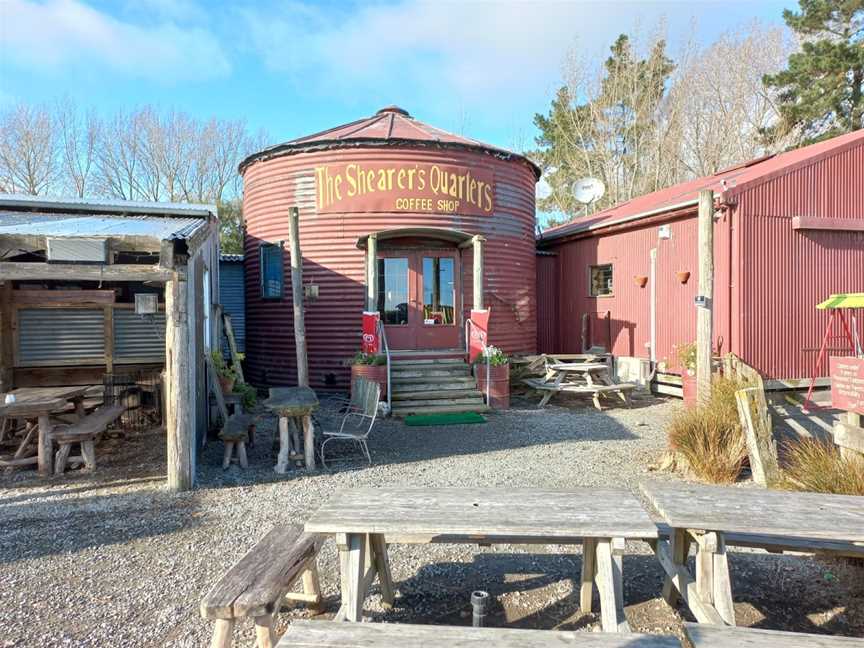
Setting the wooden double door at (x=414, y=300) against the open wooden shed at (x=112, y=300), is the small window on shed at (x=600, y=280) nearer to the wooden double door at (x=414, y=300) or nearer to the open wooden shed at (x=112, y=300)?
the wooden double door at (x=414, y=300)

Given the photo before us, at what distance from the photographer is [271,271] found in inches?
485

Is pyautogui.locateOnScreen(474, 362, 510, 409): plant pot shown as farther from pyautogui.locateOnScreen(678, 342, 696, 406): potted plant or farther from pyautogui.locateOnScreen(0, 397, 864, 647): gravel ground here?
pyautogui.locateOnScreen(0, 397, 864, 647): gravel ground

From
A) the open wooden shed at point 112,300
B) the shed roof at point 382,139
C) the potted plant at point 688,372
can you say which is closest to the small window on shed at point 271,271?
the open wooden shed at point 112,300

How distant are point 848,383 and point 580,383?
574 cm

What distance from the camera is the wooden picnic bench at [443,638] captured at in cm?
214

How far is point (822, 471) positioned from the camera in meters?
4.41

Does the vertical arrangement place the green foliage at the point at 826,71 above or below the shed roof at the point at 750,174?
above

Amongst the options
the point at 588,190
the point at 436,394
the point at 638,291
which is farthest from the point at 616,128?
the point at 436,394

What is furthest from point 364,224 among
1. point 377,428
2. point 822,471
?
point 822,471

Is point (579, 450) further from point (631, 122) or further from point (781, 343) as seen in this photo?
point (631, 122)

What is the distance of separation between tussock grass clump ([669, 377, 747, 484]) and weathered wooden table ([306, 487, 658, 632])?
3201 millimetres

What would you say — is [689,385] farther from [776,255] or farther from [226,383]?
[226,383]

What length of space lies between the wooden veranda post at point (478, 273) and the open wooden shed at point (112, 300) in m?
4.59

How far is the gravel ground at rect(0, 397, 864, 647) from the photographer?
325cm
